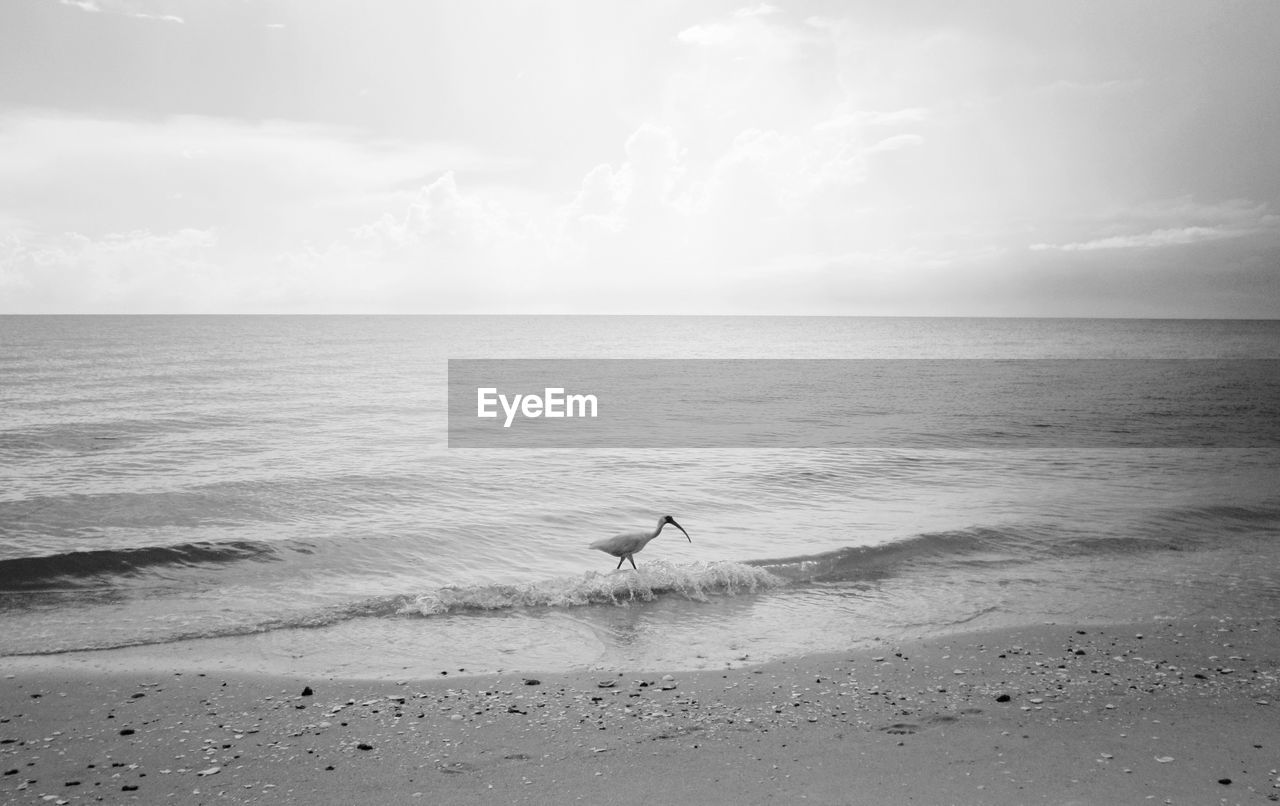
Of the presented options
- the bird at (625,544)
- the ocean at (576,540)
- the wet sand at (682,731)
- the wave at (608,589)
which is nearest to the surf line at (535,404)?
the ocean at (576,540)

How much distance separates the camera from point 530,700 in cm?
724

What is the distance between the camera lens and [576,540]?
46.1ft

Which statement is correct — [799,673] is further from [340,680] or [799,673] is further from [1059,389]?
[1059,389]

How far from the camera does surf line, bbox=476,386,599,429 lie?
1362 inches

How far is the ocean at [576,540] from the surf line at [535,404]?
5.56m

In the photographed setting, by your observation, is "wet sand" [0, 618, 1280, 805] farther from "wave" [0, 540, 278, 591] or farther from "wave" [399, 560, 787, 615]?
"wave" [0, 540, 278, 591]

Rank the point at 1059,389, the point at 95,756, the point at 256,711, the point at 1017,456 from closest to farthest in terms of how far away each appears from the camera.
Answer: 1. the point at 95,756
2. the point at 256,711
3. the point at 1017,456
4. the point at 1059,389

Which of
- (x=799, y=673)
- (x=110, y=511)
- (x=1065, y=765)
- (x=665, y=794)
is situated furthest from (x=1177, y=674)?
(x=110, y=511)

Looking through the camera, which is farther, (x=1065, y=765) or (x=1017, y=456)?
(x=1017, y=456)

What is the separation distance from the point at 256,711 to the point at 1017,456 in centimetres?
2278

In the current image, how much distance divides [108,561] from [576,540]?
22.8ft

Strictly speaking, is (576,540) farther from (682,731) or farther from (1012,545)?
(682,731)
